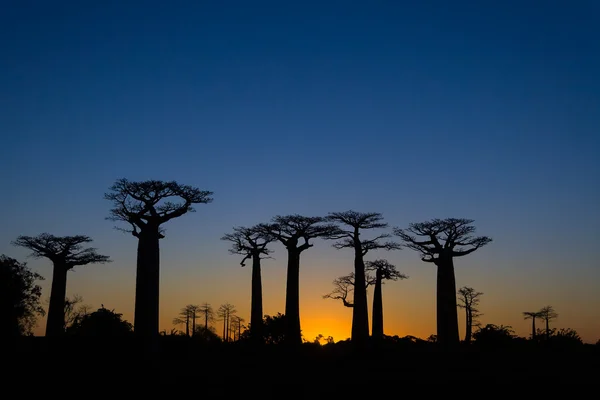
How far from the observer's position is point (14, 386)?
14.8 meters

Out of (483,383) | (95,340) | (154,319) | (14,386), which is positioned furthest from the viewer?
(95,340)

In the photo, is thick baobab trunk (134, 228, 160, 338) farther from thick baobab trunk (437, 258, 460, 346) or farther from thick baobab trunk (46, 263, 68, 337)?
thick baobab trunk (437, 258, 460, 346)

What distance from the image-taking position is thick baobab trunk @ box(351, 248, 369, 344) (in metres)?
29.7

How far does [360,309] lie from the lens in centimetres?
3002

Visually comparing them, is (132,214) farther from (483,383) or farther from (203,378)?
(483,383)

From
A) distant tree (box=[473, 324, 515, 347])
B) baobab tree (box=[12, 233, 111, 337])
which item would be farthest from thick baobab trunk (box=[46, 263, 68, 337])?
distant tree (box=[473, 324, 515, 347])

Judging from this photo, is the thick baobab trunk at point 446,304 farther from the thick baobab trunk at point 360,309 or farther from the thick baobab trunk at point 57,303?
the thick baobab trunk at point 57,303

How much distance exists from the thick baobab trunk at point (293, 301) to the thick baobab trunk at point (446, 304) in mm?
6696

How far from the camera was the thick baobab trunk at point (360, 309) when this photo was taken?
2970 centimetres

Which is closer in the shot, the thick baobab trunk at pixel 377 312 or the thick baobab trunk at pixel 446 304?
the thick baobab trunk at pixel 446 304

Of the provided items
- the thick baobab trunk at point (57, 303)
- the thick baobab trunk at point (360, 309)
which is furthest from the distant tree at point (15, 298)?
the thick baobab trunk at point (360, 309)

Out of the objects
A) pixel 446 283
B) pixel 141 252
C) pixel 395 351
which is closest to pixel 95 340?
pixel 141 252

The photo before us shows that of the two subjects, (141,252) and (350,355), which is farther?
(350,355)

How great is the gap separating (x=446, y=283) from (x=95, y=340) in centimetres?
1586
